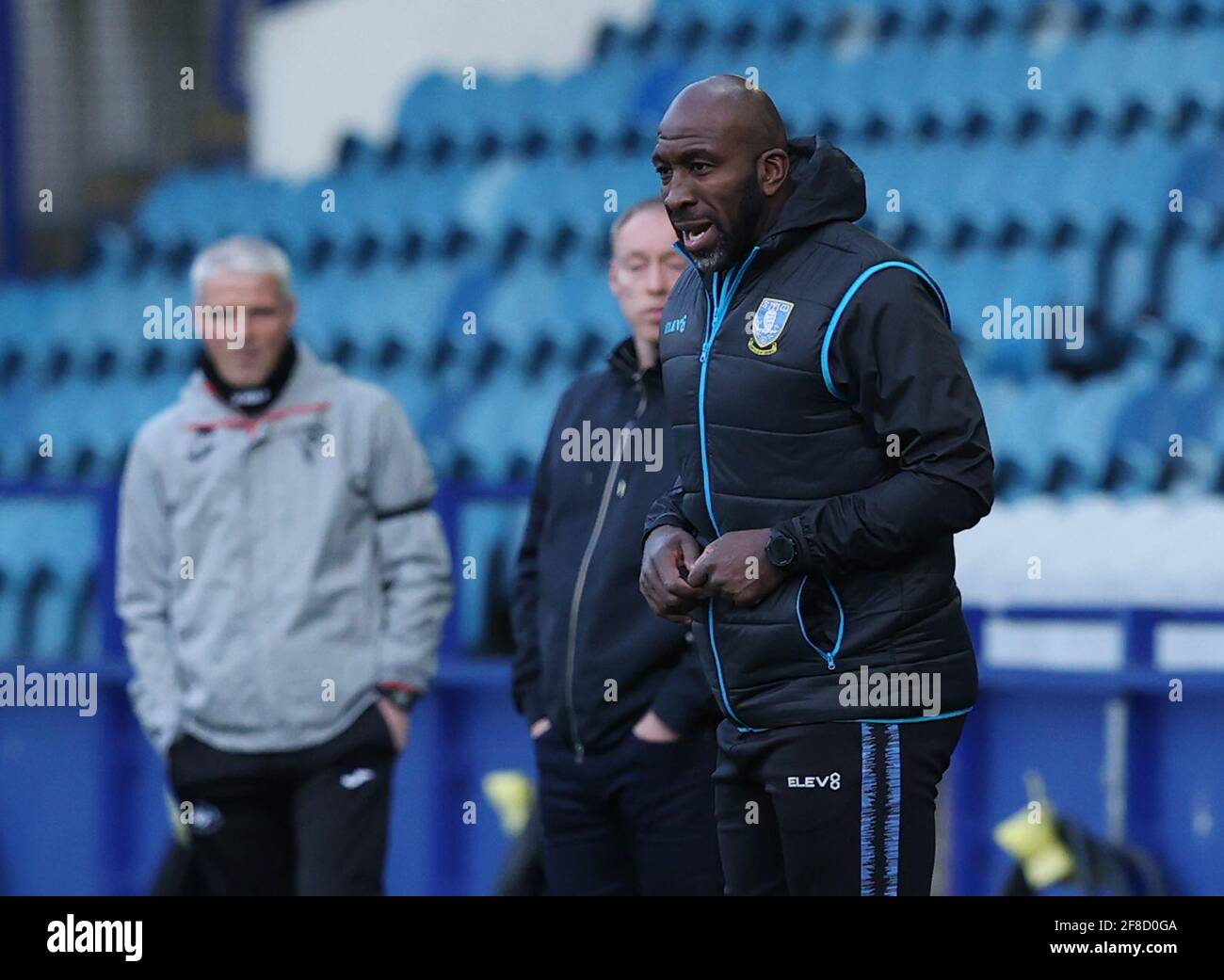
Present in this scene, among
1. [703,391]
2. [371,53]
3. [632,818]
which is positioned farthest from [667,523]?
[371,53]

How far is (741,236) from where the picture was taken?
2951 millimetres

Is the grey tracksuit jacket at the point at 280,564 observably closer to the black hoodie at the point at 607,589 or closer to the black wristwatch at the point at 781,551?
the black hoodie at the point at 607,589

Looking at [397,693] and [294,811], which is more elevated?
[397,693]

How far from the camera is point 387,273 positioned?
29.6 ft

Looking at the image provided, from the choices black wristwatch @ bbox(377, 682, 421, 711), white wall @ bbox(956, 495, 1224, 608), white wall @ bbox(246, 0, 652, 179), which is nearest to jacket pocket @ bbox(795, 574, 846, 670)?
black wristwatch @ bbox(377, 682, 421, 711)

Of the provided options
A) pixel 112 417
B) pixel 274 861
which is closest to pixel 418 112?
pixel 112 417

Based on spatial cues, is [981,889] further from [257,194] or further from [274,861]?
[257,194]

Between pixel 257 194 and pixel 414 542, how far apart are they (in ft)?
18.9

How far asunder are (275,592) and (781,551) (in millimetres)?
1652

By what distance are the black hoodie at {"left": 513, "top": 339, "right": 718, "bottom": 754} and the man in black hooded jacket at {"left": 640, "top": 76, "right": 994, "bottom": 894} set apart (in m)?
0.77

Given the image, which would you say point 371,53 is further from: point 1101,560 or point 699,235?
point 699,235

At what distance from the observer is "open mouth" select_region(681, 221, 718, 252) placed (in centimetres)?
293

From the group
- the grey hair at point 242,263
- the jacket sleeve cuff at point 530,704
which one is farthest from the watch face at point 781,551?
the grey hair at point 242,263

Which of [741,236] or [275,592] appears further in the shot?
[275,592]
